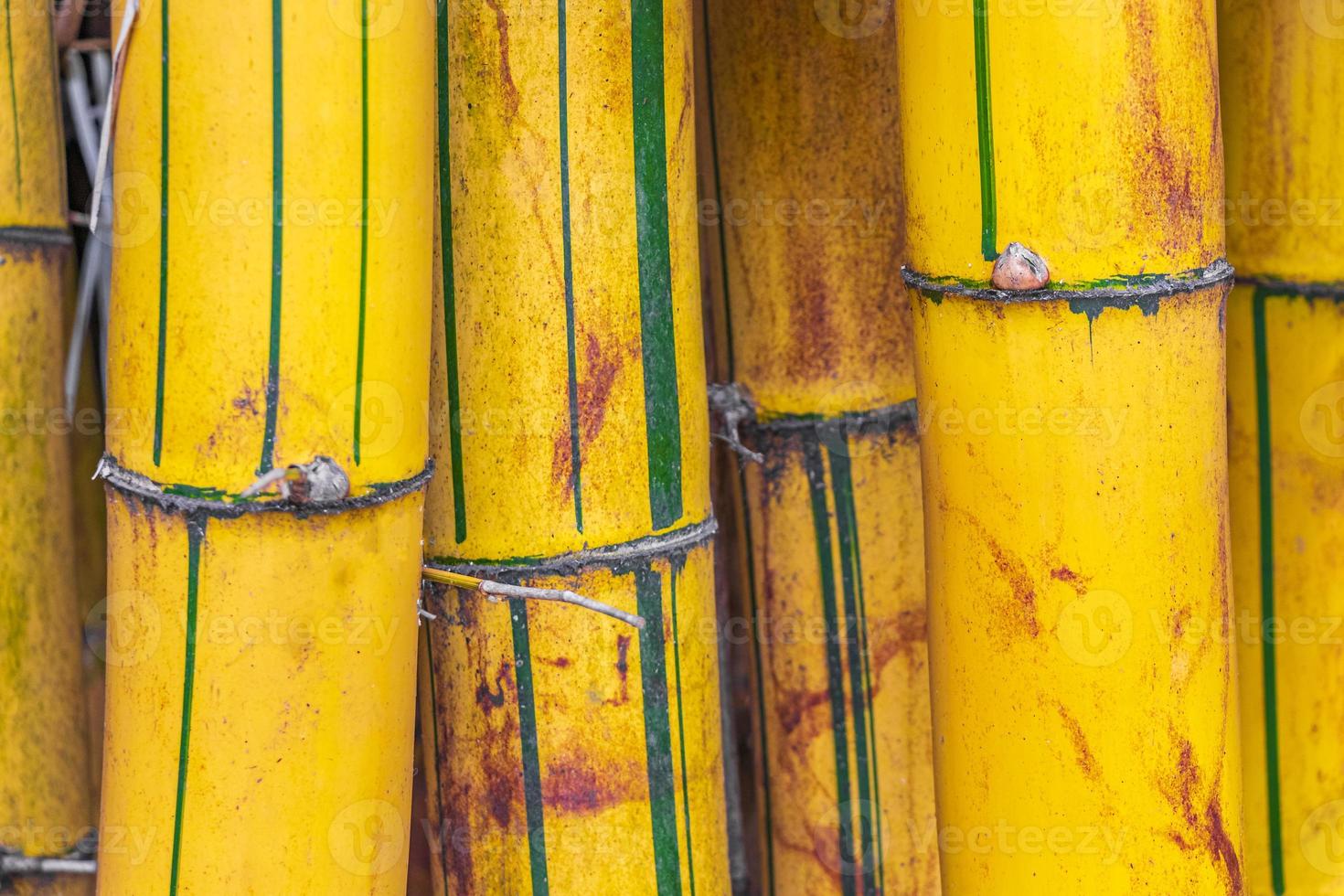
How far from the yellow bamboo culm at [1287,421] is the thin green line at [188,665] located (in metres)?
0.72

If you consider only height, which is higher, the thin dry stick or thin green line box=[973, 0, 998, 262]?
thin green line box=[973, 0, 998, 262]

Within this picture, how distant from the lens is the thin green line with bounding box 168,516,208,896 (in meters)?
0.79

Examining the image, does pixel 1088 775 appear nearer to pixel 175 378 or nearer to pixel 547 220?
pixel 547 220

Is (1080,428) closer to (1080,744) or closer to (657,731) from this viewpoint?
(1080,744)

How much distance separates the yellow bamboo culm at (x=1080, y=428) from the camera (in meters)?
0.80

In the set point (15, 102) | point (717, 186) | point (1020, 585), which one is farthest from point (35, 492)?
point (1020, 585)

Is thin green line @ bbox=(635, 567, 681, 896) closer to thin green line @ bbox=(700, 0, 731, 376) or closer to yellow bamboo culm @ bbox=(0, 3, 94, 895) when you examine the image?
thin green line @ bbox=(700, 0, 731, 376)

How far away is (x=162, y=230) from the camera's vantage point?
0.78m

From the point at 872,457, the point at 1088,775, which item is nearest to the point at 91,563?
the point at 872,457

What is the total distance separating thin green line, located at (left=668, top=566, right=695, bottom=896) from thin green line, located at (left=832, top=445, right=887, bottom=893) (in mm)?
198

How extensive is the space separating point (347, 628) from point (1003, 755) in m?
0.38

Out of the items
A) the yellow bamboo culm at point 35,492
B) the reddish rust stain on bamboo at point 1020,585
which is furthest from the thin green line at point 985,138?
the yellow bamboo culm at point 35,492

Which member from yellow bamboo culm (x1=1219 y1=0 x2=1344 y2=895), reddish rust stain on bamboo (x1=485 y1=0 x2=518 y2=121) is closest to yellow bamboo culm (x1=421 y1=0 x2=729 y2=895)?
reddish rust stain on bamboo (x1=485 y1=0 x2=518 y2=121)

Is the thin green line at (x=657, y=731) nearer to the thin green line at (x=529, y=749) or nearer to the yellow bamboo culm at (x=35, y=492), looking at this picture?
the thin green line at (x=529, y=749)
